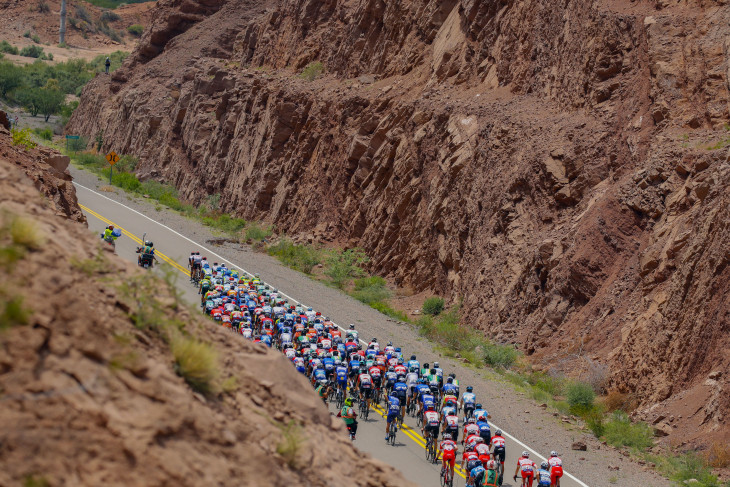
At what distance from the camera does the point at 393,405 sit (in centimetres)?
2012

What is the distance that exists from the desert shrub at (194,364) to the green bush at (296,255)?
3397 centimetres

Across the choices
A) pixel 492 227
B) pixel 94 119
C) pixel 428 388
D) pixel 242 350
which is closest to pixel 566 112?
pixel 492 227

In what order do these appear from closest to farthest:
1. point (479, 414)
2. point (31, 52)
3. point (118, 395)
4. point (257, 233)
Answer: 1. point (118, 395)
2. point (479, 414)
3. point (257, 233)
4. point (31, 52)

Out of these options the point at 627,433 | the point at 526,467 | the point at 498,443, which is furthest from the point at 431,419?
the point at 627,433

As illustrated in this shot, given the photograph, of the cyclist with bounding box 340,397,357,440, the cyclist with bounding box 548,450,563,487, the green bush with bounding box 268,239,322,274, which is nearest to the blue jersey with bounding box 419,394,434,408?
the cyclist with bounding box 340,397,357,440

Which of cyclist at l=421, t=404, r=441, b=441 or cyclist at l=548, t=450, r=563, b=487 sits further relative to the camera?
cyclist at l=421, t=404, r=441, b=441

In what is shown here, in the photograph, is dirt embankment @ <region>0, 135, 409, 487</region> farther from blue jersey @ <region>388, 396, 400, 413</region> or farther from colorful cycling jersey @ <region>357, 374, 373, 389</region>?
colorful cycling jersey @ <region>357, 374, 373, 389</region>

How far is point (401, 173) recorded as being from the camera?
40938 mm

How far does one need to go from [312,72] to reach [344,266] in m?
17.8

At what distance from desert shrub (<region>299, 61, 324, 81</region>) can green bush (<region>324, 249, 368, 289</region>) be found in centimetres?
1555

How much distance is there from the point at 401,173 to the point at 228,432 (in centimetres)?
3392

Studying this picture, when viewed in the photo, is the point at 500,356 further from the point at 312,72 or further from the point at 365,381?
the point at 312,72

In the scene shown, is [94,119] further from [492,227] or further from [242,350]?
[242,350]

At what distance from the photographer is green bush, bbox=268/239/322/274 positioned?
140 ft
